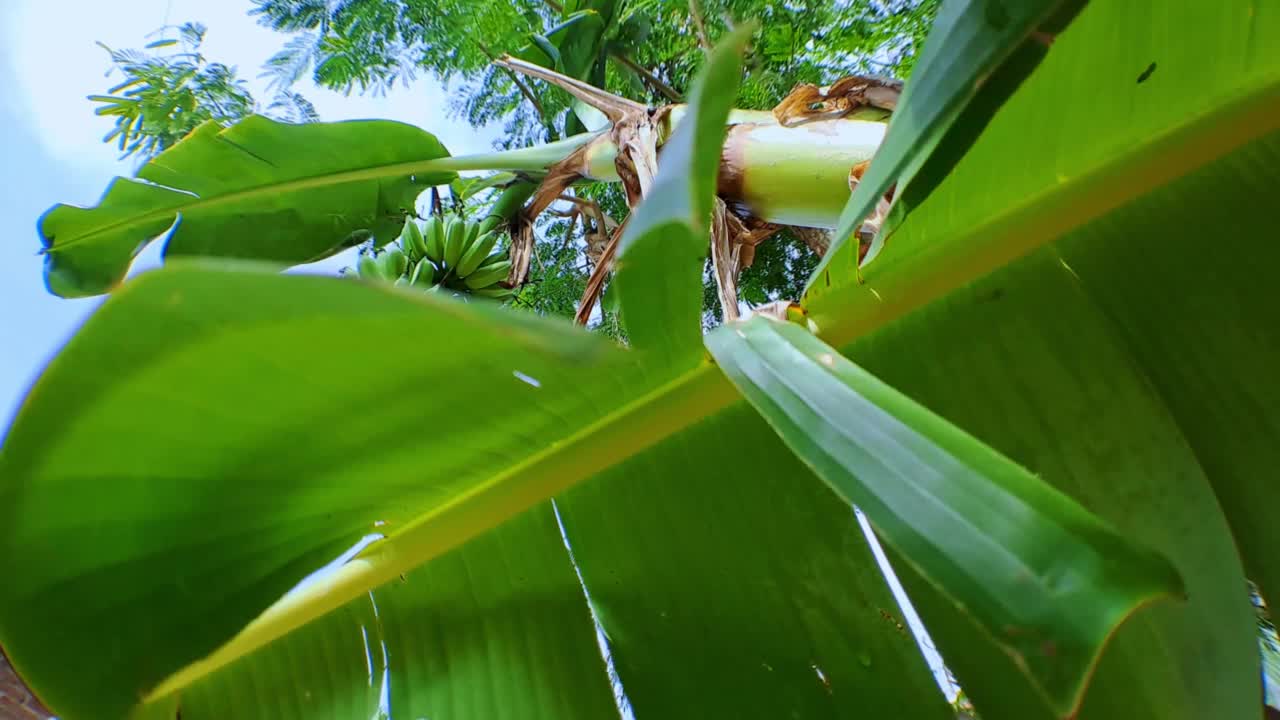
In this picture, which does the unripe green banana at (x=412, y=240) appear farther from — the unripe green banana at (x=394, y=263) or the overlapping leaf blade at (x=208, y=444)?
the overlapping leaf blade at (x=208, y=444)

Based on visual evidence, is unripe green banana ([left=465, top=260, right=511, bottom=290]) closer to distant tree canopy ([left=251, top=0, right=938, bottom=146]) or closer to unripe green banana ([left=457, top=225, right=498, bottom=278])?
unripe green banana ([left=457, top=225, right=498, bottom=278])

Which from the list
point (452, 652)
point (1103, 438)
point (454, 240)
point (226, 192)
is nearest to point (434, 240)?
point (454, 240)

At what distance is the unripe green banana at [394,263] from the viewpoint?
33.3 inches

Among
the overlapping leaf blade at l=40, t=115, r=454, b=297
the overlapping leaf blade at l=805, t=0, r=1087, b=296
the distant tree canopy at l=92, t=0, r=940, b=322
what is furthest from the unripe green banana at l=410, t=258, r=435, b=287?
the overlapping leaf blade at l=805, t=0, r=1087, b=296

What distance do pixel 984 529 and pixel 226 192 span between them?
733 mm

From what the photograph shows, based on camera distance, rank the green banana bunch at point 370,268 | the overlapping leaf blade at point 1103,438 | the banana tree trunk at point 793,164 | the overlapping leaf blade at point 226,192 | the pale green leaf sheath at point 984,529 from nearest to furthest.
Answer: the pale green leaf sheath at point 984,529
the overlapping leaf blade at point 1103,438
the banana tree trunk at point 793,164
the overlapping leaf blade at point 226,192
the green banana bunch at point 370,268

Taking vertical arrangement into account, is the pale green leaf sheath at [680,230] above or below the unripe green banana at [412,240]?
above

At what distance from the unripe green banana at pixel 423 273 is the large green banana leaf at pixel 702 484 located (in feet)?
1.99

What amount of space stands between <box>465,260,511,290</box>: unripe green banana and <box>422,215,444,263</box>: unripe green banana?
5cm

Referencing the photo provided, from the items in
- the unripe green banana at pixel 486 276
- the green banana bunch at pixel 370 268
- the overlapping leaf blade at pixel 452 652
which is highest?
the green banana bunch at pixel 370 268

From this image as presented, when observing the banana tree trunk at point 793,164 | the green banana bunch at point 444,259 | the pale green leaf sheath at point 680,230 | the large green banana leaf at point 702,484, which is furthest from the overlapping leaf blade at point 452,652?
the green banana bunch at point 444,259

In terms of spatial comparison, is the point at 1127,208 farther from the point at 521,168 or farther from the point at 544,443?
the point at 521,168

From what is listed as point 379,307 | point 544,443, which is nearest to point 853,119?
point 544,443

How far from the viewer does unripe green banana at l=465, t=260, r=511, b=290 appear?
93 cm
